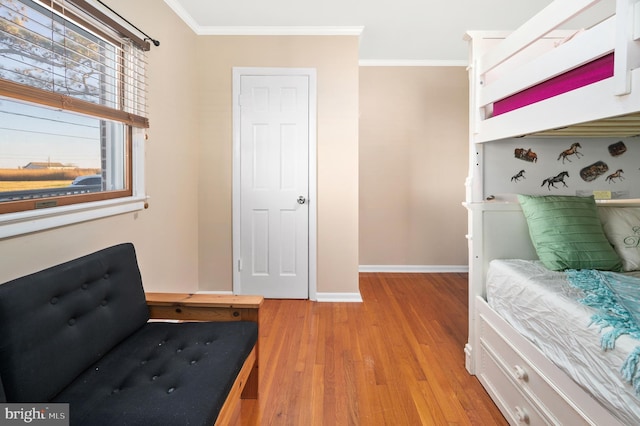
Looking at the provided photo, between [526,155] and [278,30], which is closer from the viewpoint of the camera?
[526,155]

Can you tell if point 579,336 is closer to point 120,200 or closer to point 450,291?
point 120,200

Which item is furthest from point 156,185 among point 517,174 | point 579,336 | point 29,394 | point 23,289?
point 579,336

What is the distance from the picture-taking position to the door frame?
353cm

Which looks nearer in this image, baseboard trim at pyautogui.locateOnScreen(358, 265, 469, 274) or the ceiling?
the ceiling

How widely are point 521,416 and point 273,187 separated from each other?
8.50 ft

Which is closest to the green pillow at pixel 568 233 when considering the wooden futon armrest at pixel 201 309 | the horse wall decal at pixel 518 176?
the horse wall decal at pixel 518 176

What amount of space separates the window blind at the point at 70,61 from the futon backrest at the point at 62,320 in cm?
72

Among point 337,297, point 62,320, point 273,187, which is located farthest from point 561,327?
point 273,187

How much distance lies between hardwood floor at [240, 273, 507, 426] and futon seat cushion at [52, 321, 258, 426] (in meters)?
0.50

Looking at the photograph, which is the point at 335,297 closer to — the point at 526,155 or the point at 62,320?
the point at 526,155

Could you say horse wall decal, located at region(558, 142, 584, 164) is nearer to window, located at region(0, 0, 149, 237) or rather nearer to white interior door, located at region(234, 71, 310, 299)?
white interior door, located at region(234, 71, 310, 299)

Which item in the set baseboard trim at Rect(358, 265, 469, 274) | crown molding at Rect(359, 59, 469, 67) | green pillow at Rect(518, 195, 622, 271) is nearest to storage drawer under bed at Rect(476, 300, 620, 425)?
green pillow at Rect(518, 195, 622, 271)

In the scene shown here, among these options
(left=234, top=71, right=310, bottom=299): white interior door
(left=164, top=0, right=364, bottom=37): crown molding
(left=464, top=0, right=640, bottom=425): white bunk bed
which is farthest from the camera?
(left=234, top=71, right=310, bottom=299): white interior door

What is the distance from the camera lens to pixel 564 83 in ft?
5.07
